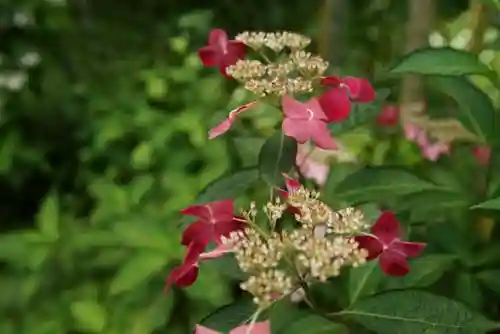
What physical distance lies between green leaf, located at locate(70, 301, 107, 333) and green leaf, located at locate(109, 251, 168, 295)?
0.30ft

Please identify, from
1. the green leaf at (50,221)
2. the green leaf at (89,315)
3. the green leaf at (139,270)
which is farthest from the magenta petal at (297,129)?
the green leaf at (50,221)

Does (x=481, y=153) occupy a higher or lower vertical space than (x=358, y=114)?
lower

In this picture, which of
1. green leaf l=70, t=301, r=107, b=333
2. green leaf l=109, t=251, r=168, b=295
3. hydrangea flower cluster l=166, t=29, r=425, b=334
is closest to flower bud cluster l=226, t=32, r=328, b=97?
hydrangea flower cluster l=166, t=29, r=425, b=334

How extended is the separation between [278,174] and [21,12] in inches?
59.4

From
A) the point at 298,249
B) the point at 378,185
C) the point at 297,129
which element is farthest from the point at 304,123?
the point at 378,185

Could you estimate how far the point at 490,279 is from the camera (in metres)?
0.82

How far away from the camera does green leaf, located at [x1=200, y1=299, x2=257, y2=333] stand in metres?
0.60

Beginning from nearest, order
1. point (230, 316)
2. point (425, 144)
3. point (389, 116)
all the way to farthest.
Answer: point (230, 316) < point (425, 144) < point (389, 116)

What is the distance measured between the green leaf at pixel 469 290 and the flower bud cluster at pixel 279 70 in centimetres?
Result: 28

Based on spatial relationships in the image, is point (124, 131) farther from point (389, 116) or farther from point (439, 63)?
point (439, 63)

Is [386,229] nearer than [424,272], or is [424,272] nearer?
[386,229]

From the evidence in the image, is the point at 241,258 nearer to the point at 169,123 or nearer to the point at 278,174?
the point at 278,174

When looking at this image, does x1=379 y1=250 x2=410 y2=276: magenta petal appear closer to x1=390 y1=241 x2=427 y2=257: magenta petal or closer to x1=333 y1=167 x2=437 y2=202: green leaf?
x1=390 y1=241 x2=427 y2=257: magenta petal

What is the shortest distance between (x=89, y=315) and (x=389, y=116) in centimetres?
56
